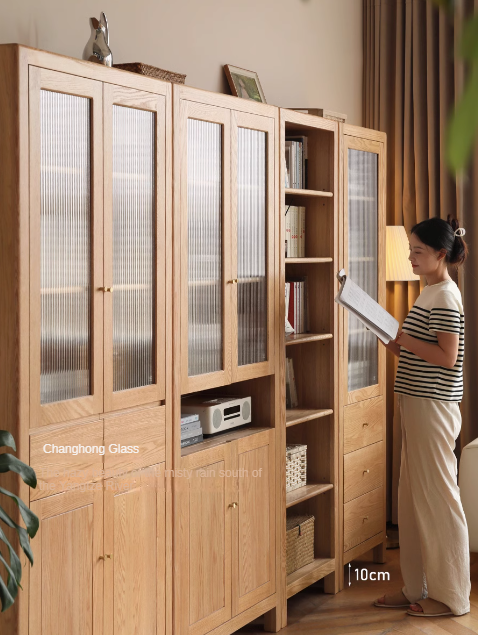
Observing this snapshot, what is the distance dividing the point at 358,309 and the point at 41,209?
1.37 m

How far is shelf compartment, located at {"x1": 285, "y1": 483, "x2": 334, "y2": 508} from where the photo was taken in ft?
10.6

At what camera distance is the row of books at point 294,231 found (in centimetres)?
330

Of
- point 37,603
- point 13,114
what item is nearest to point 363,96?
point 13,114

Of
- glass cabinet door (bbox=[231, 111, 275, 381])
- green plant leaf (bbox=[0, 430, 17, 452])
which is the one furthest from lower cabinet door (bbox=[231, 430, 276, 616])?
green plant leaf (bbox=[0, 430, 17, 452])

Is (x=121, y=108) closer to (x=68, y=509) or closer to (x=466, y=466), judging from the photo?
(x=68, y=509)

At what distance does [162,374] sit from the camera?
2.47m

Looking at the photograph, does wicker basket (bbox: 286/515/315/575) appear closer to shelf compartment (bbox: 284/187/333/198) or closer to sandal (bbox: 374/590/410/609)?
sandal (bbox: 374/590/410/609)

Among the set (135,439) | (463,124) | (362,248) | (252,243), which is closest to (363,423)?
(362,248)

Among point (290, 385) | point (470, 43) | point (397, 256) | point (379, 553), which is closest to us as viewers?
point (470, 43)

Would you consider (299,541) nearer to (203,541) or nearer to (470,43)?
(203,541)

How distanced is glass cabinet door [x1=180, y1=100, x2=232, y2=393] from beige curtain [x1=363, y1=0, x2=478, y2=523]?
1739 mm

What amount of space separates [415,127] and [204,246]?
2018 millimetres

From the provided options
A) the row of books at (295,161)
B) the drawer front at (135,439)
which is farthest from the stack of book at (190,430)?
the row of books at (295,161)

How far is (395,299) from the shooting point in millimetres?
4305
